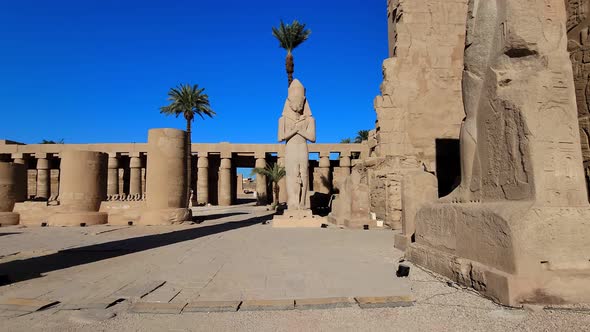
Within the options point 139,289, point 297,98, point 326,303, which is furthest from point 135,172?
point 326,303

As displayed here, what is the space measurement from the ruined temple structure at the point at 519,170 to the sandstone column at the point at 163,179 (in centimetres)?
1038

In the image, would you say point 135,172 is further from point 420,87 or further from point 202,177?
point 420,87

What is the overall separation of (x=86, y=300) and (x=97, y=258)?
2.61 m

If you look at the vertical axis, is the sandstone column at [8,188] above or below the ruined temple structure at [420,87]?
below

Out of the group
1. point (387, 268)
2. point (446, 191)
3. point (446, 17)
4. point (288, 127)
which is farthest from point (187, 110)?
point (387, 268)

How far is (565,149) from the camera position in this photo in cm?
307

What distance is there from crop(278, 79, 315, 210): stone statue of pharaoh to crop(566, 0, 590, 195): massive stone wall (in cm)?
653

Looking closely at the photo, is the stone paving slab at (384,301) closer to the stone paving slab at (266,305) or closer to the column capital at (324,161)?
the stone paving slab at (266,305)

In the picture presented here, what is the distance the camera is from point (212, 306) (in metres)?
2.95

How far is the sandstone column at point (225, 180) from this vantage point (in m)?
29.5

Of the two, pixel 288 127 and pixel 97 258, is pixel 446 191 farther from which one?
pixel 97 258

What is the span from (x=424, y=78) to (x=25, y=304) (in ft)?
32.9

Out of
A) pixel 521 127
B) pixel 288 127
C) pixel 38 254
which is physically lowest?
pixel 38 254

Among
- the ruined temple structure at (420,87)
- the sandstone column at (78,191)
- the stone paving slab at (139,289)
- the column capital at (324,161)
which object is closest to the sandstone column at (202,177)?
the column capital at (324,161)
